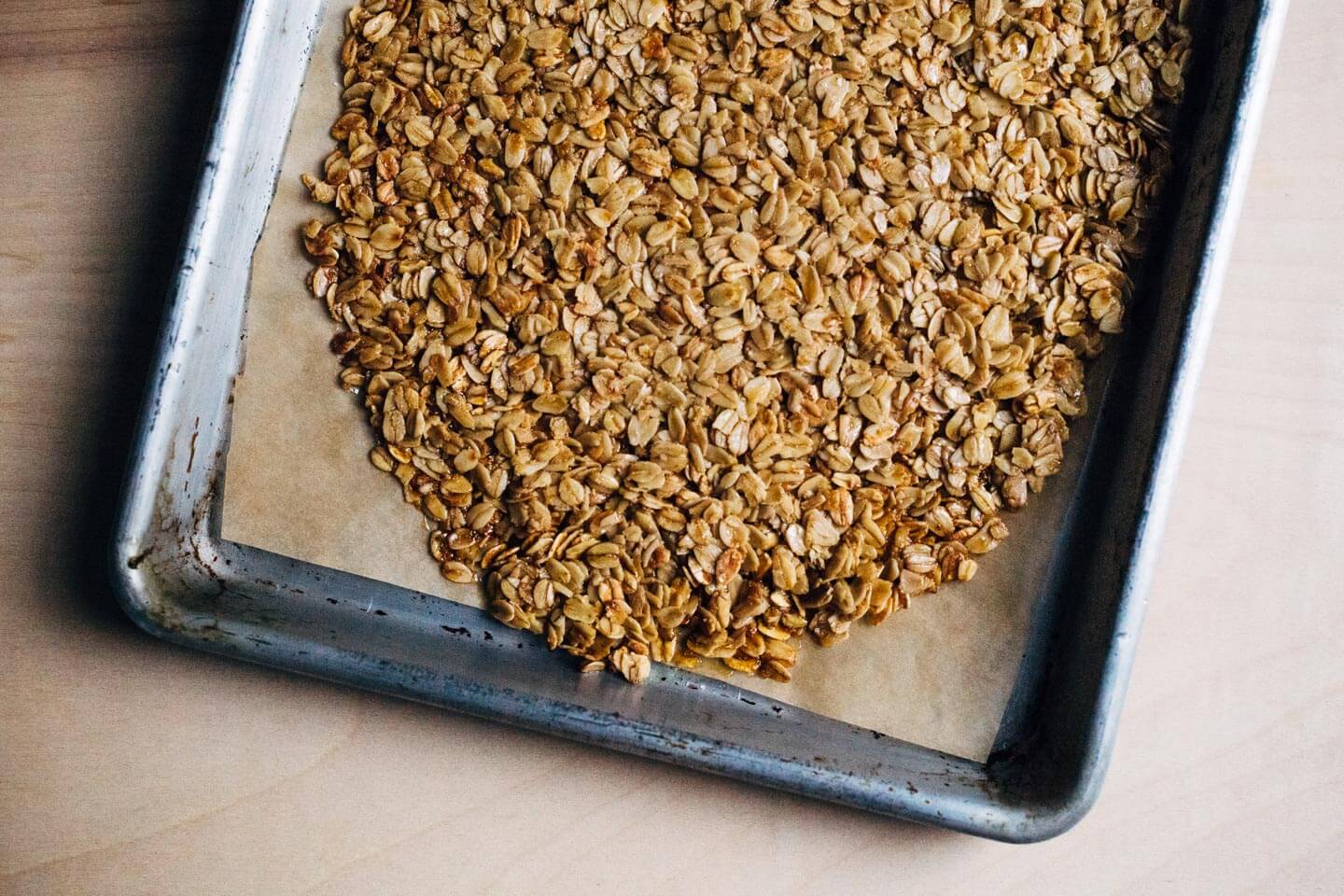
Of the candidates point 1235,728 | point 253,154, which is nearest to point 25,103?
point 253,154

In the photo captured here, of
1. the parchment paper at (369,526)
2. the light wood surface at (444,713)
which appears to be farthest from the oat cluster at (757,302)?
the light wood surface at (444,713)

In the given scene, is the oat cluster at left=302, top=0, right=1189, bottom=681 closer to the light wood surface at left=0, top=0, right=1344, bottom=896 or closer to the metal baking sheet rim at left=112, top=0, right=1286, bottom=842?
the metal baking sheet rim at left=112, top=0, right=1286, bottom=842

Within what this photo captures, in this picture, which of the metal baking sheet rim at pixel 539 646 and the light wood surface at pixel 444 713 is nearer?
the metal baking sheet rim at pixel 539 646

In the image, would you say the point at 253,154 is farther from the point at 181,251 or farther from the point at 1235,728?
the point at 1235,728

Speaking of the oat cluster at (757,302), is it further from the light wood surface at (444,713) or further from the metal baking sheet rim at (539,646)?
the light wood surface at (444,713)

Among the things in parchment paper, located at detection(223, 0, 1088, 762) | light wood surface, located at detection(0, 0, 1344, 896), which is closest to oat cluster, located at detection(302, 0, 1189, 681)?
parchment paper, located at detection(223, 0, 1088, 762)

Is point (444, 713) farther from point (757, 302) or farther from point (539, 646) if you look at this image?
point (757, 302)
